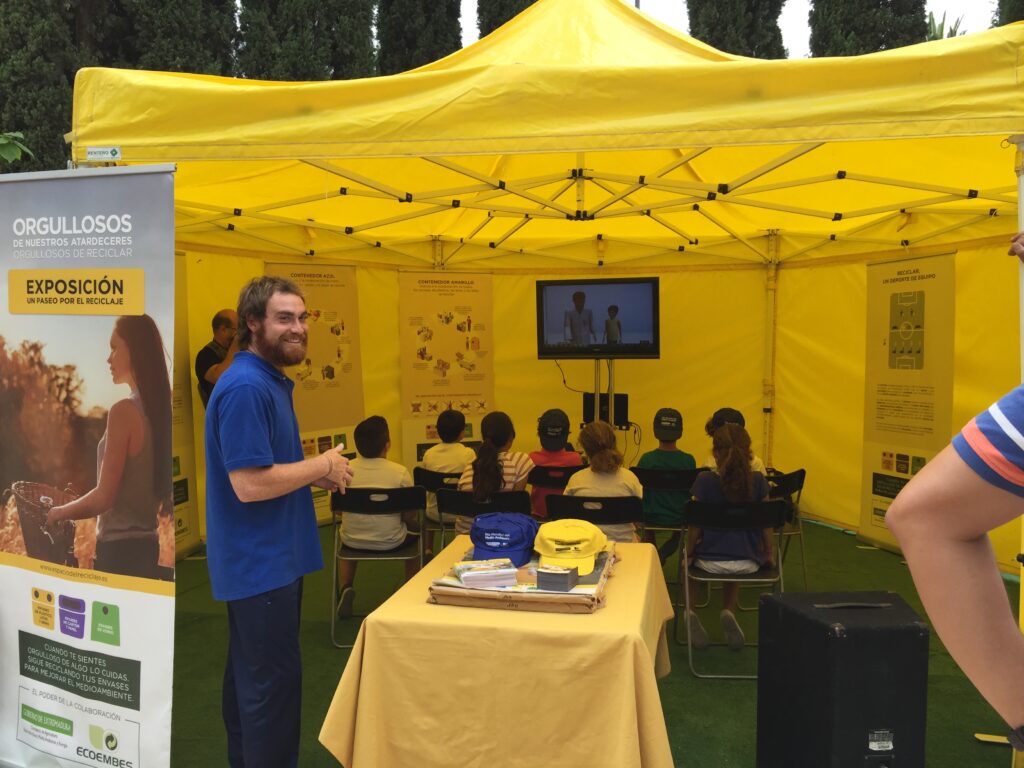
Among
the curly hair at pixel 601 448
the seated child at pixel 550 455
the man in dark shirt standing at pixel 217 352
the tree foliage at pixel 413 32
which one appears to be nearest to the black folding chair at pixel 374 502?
the seated child at pixel 550 455

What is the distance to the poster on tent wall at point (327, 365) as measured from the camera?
600cm

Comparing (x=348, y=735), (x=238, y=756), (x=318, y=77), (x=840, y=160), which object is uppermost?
(x=318, y=77)

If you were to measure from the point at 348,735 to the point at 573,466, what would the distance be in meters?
2.41

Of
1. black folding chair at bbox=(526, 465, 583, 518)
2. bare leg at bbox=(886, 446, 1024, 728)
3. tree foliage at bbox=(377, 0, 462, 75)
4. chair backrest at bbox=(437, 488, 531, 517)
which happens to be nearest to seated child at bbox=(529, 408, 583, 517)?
black folding chair at bbox=(526, 465, 583, 518)

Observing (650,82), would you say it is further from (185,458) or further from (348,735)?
(185,458)

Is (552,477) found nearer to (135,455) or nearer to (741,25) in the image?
(135,455)

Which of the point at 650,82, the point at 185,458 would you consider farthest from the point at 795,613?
the point at 185,458

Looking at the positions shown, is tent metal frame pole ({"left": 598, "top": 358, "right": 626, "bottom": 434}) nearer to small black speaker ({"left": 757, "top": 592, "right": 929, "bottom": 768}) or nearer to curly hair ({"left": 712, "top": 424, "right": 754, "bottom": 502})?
curly hair ({"left": 712, "top": 424, "right": 754, "bottom": 502})

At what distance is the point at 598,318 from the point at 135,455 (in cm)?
452

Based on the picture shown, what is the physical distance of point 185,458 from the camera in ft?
17.1

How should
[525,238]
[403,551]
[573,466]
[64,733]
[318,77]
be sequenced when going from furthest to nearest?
[318,77]
[525,238]
[573,466]
[403,551]
[64,733]

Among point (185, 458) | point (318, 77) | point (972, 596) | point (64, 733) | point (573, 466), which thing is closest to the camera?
point (972, 596)

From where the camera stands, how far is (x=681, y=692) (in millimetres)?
3342

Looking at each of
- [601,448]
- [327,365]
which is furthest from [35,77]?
[601,448]
